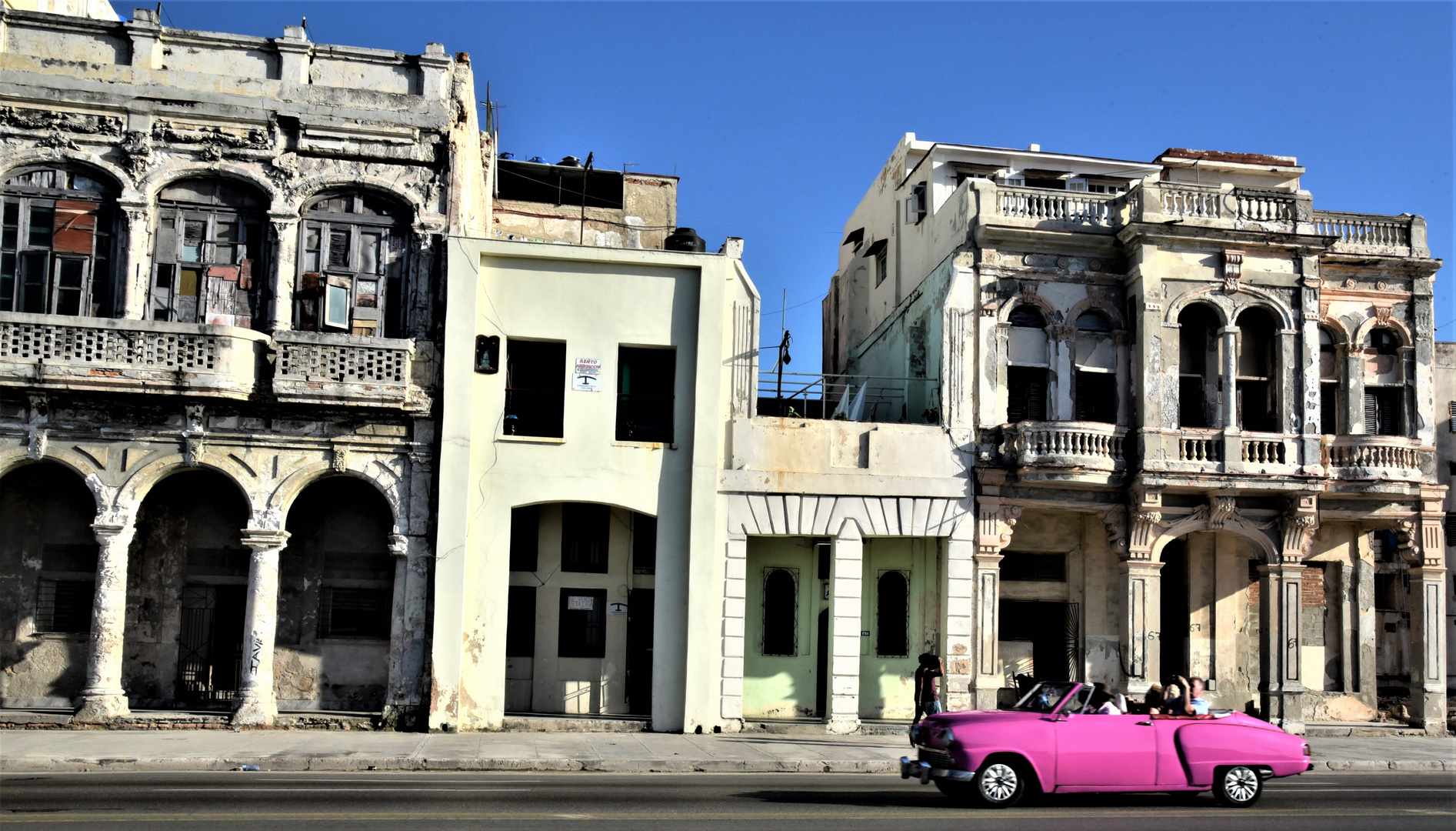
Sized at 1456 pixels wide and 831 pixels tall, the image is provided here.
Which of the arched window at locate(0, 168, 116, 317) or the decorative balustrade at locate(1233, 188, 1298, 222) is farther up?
the decorative balustrade at locate(1233, 188, 1298, 222)

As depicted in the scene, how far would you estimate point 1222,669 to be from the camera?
86.0ft

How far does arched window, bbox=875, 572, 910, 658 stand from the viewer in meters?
25.5

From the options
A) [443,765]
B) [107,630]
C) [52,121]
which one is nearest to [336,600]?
[107,630]

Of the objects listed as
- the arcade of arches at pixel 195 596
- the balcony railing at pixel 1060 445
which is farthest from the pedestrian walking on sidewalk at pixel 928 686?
the arcade of arches at pixel 195 596

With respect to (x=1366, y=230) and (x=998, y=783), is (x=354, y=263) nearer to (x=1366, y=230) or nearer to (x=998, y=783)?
(x=998, y=783)

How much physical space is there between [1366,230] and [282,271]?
2092 centimetres

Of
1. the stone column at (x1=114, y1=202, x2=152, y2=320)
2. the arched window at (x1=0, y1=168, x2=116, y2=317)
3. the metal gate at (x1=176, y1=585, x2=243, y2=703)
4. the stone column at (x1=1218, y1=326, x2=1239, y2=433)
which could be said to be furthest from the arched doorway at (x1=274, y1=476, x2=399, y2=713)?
the stone column at (x1=1218, y1=326, x2=1239, y2=433)

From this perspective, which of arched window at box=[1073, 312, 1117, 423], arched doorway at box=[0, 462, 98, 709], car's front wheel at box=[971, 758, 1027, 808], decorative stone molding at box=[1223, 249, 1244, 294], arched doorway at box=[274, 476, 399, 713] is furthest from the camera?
arched window at box=[1073, 312, 1117, 423]

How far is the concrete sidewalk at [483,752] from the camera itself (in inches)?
693

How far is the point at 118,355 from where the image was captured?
21375mm

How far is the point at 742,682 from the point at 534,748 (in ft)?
16.5

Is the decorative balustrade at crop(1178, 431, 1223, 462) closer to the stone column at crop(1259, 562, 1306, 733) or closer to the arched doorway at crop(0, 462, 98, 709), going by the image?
the stone column at crop(1259, 562, 1306, 733)

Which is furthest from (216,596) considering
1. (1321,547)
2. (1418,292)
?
(1418,292)

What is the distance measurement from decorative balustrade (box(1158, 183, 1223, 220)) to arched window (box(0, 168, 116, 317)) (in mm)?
19302
